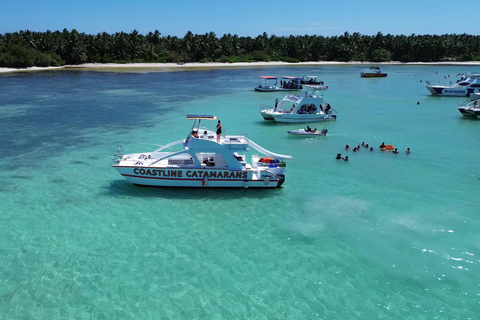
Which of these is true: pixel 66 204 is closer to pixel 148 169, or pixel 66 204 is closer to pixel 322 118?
pixel 148 169

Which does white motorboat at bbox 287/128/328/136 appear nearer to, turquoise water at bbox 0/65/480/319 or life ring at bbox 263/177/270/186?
turquoise water at bbox 0/65/480/319

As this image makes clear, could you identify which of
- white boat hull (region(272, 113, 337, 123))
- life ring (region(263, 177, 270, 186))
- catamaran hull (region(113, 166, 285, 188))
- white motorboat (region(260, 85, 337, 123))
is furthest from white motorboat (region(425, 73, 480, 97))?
life ring (region(263, 177, 270, 186))

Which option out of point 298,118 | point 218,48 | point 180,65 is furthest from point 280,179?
point 218,48

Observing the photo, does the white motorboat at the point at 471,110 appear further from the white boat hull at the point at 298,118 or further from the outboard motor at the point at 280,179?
the outboard motor at the point at 280,179

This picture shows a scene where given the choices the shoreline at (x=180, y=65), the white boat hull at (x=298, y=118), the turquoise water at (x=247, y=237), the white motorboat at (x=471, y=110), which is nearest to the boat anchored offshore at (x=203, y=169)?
the turquoise water at (x=247, y=237)

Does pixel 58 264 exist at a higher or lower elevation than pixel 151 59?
lower

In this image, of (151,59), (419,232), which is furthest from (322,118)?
(151,59)
